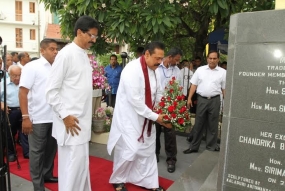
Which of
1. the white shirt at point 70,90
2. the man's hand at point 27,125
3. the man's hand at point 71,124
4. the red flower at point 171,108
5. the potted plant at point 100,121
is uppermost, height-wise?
the white shirt at point 70,90

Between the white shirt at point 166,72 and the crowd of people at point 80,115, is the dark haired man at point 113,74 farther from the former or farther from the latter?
the crowd of people at point 80,115

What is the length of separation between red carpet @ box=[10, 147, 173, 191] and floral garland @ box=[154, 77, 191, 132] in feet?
3.20

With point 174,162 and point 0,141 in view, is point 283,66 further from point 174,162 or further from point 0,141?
point 174,162

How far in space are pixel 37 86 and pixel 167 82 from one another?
2.23 meters

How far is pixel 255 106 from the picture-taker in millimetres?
2012

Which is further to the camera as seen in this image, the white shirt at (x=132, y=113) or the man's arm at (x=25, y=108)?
the white shirt at (x=132, y=113)

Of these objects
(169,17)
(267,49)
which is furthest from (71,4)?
(267,49)

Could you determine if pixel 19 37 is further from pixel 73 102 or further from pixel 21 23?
pixel 73 102

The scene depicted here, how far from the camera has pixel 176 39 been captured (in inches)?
355

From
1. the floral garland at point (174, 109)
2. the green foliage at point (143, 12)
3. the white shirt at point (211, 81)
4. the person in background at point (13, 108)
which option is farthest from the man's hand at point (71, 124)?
the white shirt at point (211, 81)

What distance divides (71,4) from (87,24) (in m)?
2.55

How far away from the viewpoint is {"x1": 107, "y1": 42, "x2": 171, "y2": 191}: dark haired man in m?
3.16

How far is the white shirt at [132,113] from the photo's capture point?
10.3ft

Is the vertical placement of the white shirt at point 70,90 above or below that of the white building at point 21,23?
below
